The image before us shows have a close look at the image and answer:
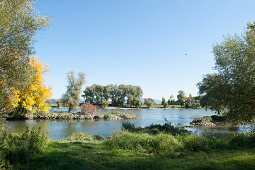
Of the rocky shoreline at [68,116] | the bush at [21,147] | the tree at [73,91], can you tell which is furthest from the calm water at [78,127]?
the tree at [73,91]

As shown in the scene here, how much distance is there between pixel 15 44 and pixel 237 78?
527 inches

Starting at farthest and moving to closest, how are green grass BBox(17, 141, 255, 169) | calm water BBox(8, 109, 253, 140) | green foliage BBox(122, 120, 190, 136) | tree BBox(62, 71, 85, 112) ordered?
tree BBox(62, 71, 85, 112) < calm water BBox(8, 109, 253, 140) < green foliage BBox(122, 120, 190, 136) < green grass BBox(17, 141, 255, 169)

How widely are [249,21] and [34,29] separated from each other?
15.5m

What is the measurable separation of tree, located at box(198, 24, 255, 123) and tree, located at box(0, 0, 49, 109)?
1252cm

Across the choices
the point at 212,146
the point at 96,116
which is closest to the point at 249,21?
the point at 212,146

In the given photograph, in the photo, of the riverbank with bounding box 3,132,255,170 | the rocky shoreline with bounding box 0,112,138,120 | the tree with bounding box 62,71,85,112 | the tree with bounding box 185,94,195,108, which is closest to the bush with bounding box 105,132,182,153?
the riverbank with bounding box 3,132,255,170

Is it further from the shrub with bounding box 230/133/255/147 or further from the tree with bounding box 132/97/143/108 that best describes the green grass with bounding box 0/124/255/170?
the tree with bounding box 132/97/143/108

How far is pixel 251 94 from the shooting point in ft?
36.4

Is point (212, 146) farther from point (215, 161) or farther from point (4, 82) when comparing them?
point (4, 82)

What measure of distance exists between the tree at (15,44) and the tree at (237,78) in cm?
1252

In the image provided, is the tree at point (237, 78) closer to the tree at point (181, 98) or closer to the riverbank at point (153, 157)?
the riverbank at point (153, 157)

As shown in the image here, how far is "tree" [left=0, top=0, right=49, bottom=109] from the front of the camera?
848 cm

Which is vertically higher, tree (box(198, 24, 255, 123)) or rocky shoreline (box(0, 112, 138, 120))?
tree (box(198, 24, 255, 123))

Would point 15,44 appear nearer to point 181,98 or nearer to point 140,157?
point 140,157
